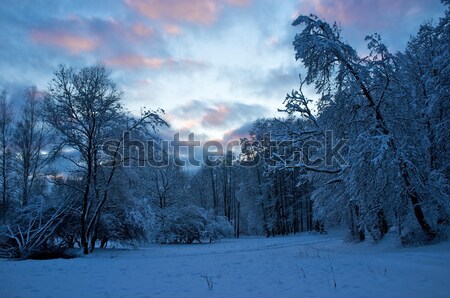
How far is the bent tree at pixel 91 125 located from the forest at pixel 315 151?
0.05 meters

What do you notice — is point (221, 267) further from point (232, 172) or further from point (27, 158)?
point (232, 172)

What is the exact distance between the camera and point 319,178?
1709 centimetres

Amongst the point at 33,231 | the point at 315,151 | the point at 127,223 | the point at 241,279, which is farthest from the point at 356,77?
the point at 33,231

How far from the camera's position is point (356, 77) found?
1334 centimetres

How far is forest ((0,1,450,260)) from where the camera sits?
13.0 meters

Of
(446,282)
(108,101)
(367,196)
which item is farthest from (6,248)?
(446,282)

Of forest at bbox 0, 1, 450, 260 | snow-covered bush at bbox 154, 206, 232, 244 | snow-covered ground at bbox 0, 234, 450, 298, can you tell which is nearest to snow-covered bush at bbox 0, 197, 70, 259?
forest at bbox 0, 1, 450, 260

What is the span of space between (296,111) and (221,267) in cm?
783

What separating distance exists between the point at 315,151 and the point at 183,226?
49.1 ft

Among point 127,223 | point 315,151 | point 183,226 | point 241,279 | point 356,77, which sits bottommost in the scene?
point 241,279

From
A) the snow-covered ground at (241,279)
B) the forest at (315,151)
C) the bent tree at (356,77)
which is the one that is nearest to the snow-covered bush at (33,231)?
the forest at (315,151)

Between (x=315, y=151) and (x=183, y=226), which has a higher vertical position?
(x=315, y=151)

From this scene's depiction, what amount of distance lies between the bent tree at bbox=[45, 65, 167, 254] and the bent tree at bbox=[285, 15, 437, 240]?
870 cm

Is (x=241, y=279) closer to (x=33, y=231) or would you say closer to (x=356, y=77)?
(x=356, y=77)
